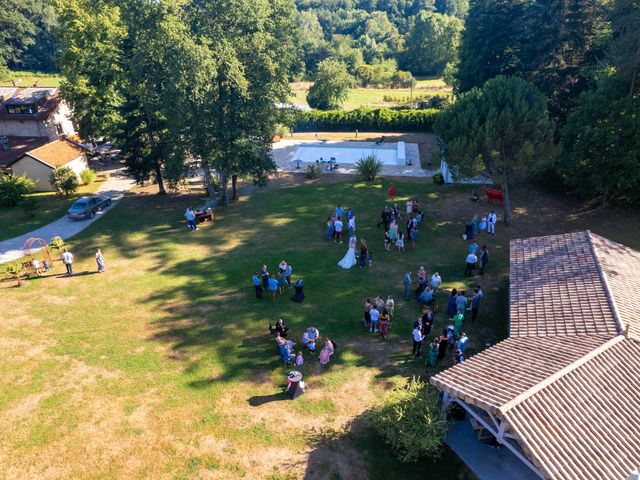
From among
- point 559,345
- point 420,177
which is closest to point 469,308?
point 559,345

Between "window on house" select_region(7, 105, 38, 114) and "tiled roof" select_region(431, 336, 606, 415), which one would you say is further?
"window on house" select_region(7, 105, 38, 114)

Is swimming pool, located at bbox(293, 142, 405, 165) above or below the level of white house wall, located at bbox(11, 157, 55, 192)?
below

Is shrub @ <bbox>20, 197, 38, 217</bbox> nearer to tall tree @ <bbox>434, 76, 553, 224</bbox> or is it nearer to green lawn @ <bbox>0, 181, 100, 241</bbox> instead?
green lawn @ <bbox>0, 181, 100, 241</bbox>

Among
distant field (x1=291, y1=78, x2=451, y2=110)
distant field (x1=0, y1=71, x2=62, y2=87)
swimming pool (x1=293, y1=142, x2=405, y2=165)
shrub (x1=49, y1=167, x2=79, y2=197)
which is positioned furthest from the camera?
distant field (x1=0, y1=71, x2=62, y2=87)

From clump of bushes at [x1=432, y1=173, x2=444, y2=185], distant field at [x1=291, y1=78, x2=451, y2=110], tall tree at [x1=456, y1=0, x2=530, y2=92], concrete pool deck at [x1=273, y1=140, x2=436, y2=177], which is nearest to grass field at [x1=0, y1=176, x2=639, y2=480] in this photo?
clump of bushes at [x1=432, y1=173, x2=444, y2=185]

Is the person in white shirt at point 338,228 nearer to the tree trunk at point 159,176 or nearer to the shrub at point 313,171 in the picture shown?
the shrub at point 313,171

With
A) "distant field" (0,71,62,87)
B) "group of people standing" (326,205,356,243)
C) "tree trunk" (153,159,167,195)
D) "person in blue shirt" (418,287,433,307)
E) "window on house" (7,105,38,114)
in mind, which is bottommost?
"person in blue shirt" (418,287,433,307)

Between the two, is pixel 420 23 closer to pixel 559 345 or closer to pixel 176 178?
pixel 176 178

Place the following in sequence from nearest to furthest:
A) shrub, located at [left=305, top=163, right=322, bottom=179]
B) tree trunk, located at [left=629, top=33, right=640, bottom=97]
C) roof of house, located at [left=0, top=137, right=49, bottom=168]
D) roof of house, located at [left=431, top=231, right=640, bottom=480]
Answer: roof of house, located at [left=431, top=231, right=640, bottom=480] → tree trunk, located at [left=629, top=33, right=640, bottom=97] → shrub, located at [left=305, top=163, right=322, bottom=179] → roof of house, located at [left=0, top=137, right=49, bottom=168]
